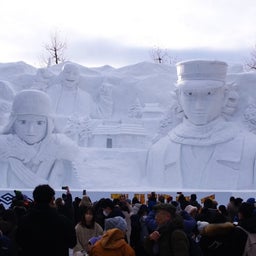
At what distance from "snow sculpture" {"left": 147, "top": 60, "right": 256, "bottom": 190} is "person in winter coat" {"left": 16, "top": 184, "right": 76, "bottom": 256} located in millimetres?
13221

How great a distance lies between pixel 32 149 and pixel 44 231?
13311mm

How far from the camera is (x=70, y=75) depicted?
23859 mm

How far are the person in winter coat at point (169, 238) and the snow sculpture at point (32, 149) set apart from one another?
1307 centimetres

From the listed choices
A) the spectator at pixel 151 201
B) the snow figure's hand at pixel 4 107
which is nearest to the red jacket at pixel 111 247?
the spectator at pixel 151 201

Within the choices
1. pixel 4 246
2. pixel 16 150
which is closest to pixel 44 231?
pixel 4 246

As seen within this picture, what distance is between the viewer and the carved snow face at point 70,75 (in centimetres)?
2380

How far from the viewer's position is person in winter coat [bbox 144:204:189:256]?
4.93 m

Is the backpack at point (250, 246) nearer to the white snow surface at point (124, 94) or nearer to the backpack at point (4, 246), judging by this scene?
the backpack at point (4, 246)

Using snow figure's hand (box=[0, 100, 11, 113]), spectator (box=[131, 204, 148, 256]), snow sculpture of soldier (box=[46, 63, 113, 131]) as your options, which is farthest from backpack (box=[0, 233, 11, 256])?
snow figure's hand (box=[0, 100, 11, 113])

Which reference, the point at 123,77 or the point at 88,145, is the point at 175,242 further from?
the point at 123,77

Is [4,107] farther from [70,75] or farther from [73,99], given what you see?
[70,75]

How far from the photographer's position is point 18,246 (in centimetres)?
535

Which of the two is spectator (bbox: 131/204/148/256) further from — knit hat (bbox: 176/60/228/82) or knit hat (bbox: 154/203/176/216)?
knit hat (bbox: 176/60/228/82)

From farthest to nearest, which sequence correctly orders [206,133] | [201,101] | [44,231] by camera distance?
1. [206,133]
2. [201,101]
3. [44,231]
